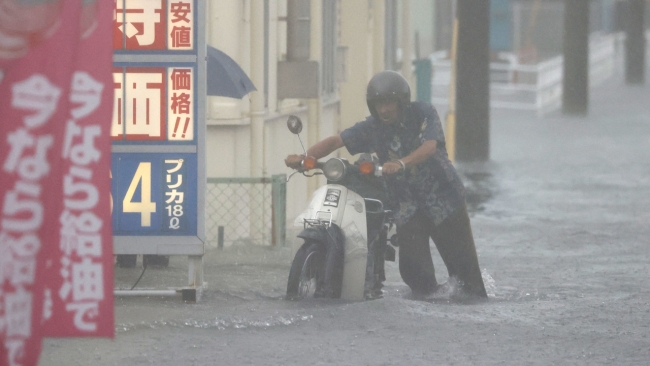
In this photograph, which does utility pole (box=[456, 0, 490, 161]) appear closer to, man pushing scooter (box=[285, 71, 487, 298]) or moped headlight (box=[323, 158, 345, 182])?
man pushing scooter (box=[285, 71, 487, 298])

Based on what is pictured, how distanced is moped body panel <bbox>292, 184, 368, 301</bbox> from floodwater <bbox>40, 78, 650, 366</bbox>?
0.25m

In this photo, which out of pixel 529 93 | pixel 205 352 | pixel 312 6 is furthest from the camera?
pixel 529 93

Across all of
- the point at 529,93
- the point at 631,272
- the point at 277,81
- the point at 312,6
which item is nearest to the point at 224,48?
the point at 277,81

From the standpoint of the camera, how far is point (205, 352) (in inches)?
277

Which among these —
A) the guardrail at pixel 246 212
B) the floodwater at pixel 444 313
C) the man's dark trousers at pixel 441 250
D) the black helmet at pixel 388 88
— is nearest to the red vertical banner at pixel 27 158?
the floodwater at pixel 444 313

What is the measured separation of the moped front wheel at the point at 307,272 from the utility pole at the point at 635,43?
38686mm

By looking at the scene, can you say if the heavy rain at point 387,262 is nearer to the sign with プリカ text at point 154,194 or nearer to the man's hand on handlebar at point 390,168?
the sign with プリカ text at point 154,194

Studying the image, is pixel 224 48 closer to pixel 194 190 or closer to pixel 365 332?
pixel 194 190

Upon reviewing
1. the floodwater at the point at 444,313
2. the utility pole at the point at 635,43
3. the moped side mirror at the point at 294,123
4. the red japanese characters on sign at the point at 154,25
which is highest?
the utility pole at the point at 635,43

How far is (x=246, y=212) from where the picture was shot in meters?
11.8

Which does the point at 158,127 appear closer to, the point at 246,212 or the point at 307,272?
the point at 307,272

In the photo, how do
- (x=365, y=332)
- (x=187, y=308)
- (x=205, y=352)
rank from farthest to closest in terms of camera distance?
(x=187, y=308) < (x=365, y=332) < (x=205, y=352)

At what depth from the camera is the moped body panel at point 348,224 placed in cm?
848

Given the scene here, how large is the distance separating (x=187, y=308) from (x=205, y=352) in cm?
136
